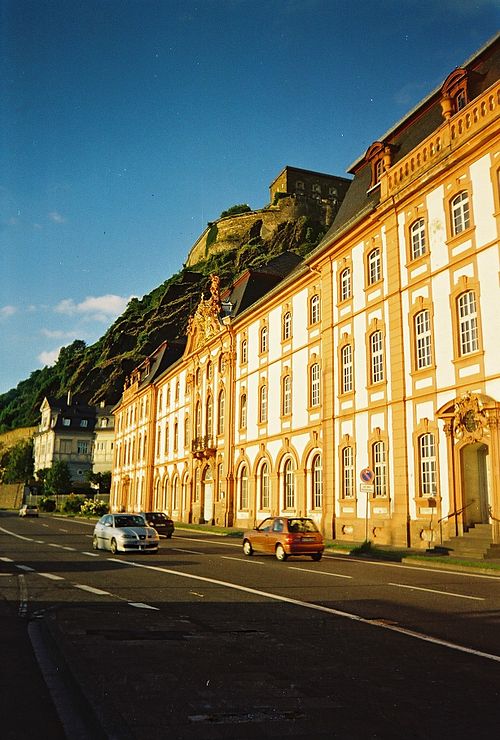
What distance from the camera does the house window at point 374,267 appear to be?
27719mm

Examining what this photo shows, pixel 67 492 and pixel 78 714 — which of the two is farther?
pixel 67 492

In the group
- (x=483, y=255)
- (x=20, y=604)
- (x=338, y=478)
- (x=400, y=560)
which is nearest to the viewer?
(x=20, y=604)

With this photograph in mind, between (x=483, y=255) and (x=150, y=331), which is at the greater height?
(x=150, y=331)

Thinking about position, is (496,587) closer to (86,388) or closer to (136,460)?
(136,460)

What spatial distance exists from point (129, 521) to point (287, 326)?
54.8 ft

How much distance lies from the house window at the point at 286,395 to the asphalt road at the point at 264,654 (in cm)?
2104

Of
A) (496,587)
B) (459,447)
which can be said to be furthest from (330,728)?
(459,447)

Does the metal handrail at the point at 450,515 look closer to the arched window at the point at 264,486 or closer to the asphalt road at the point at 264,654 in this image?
the asphalt road at the point at 264,654

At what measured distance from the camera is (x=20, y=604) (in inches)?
417

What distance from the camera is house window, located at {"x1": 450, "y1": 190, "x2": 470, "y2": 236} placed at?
75.6 feet

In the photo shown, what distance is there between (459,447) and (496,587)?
28.7 ft

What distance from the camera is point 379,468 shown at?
1039 inches

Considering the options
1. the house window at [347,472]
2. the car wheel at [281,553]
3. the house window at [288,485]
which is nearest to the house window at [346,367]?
the house window at [347,472]

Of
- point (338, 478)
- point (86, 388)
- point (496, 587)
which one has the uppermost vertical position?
point (86, 388)
